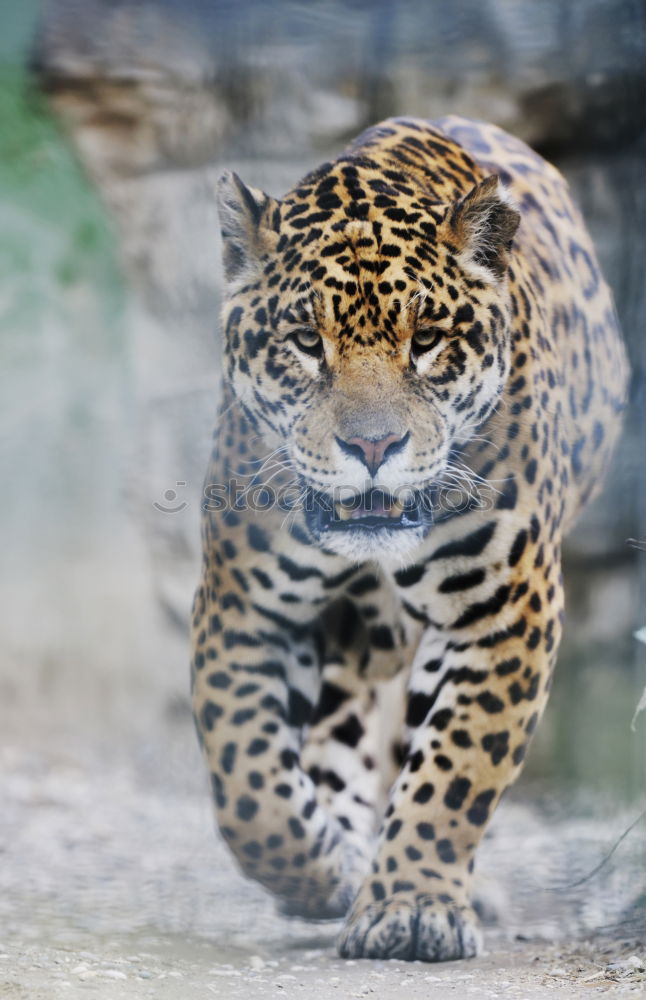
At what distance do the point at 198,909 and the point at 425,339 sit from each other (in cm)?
194

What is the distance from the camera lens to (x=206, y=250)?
6141 millimetres

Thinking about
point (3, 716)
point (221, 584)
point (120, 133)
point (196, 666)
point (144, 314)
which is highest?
point (120, 133)

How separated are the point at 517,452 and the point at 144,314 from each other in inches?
129

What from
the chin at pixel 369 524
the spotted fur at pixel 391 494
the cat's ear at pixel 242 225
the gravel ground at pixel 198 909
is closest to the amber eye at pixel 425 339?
the spotted fur at pixel 391 494

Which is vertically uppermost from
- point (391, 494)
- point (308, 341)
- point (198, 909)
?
point (308, 341)

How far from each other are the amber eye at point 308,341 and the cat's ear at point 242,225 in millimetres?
264

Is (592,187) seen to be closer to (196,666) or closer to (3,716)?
(196,666)

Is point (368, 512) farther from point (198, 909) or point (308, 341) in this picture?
point (198, 909)

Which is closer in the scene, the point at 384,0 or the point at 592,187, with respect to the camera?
the point at 384,0

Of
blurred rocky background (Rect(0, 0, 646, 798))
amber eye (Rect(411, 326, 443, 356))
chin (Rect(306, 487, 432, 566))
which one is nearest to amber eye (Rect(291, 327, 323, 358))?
amber eye (Rect(411, 326, 443, 356))

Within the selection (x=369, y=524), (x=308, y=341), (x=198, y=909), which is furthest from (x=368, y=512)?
(x=198, y=909)

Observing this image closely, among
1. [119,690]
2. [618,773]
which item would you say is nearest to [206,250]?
[119,690]

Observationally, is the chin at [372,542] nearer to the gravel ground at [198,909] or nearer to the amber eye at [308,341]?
the amber eye at [308,341]

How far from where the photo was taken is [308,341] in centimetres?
348
